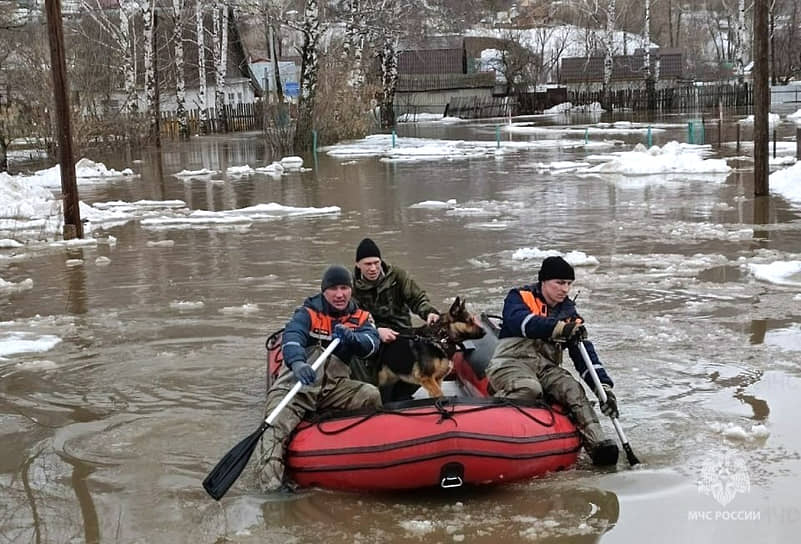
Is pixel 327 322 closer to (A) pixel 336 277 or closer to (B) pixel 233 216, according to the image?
(A) pixel 336 277

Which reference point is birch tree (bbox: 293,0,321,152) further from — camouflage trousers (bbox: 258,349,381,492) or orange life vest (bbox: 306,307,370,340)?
camouflage trousers (bbox: 258,349,381,492)

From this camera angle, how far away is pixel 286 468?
5.46 m

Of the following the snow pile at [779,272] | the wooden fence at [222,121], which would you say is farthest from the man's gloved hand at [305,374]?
the wooden fence at [222,121]

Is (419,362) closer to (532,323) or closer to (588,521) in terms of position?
(532,323)

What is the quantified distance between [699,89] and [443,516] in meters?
57.8

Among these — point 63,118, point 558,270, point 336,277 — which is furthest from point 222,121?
point 558,270

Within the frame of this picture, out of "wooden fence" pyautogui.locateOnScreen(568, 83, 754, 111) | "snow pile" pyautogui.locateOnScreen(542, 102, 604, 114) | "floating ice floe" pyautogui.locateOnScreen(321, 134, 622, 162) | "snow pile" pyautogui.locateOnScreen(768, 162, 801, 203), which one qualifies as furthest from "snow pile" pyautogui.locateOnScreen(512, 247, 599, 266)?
"snow pile" pyautogui.locateOnScreen(542, 102, 604, 114)

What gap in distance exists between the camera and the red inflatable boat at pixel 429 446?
16.9ft

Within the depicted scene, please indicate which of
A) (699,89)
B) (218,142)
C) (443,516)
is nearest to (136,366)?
(443,516)

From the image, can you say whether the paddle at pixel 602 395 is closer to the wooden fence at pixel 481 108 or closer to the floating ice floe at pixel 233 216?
the floating ice floe at pixel 233 216

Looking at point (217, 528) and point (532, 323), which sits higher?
point (532, 323)

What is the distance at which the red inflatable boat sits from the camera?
16.9 feet

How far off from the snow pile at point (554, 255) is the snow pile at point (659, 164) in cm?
1062

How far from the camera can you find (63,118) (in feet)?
48.1
